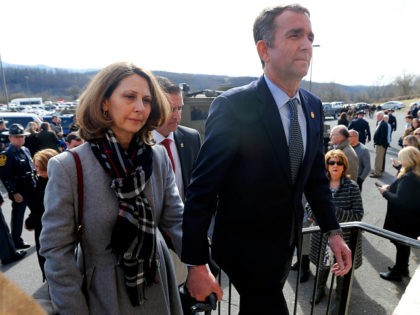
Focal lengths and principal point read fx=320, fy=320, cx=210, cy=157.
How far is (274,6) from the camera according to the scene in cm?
163

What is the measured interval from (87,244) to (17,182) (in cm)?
460

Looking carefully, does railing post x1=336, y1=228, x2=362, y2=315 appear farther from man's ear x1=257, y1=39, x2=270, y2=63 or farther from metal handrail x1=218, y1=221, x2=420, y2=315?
man's ear x1=257, y1=39, x2=270, y2=63

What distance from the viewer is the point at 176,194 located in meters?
1.80

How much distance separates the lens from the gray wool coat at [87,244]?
4.41 ft

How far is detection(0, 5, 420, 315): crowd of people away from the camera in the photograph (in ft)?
4.60

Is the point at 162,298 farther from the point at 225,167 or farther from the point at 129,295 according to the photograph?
the point at 225,167

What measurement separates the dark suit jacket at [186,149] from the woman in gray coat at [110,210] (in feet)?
3.88

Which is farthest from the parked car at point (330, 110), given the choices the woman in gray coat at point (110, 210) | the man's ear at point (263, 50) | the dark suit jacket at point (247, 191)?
the woman in gray coat at point (110, 210)

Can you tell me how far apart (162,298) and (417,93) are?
3149 inches

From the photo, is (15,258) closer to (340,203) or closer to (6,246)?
(6,246)

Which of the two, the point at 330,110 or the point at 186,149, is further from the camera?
the point at 330,110

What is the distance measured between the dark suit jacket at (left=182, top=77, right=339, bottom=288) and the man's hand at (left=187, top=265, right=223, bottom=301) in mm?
42

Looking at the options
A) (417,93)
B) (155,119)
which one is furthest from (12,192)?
(417,93)

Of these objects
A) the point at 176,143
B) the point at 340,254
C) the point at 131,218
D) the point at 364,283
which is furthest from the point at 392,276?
the point at 131,218
